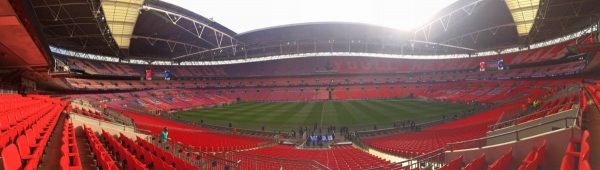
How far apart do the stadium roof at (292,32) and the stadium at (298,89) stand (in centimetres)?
29

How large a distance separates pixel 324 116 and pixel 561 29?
31.3 metres

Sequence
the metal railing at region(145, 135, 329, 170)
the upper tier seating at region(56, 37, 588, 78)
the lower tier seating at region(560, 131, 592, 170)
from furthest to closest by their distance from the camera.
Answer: the upper tier seating at region(56, 37, 588, 78) < the metal railing at region(145, 135, 329, 170) < the lower tier seating at region(560, 131, 592, 170)

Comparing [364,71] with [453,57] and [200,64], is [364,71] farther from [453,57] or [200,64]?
[200,64]

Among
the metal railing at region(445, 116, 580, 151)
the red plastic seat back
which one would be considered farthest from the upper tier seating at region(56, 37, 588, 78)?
the red plastic seat back

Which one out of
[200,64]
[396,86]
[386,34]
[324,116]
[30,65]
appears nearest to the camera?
[30,65]

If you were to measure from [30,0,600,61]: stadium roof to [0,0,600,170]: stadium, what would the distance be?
29 cm

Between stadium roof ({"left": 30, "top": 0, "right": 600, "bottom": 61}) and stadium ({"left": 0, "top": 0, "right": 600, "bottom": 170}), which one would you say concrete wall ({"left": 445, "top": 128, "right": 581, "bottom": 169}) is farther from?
stadium roof ({"left": 30, "top": 0, "right": 600, "bottom": 61})

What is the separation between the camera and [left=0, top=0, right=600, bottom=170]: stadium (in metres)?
9.48

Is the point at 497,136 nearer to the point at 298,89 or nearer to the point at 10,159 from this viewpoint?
the point at 10,159

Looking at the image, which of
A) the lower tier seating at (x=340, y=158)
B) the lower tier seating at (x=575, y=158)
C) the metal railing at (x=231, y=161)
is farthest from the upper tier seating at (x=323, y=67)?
the lower tier seating at (x=575, y=158)

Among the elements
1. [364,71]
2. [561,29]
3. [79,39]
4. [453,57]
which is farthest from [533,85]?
[79,39]

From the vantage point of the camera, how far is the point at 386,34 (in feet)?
217

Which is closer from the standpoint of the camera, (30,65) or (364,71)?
(30,65)

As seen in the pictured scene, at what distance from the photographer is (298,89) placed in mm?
76625
